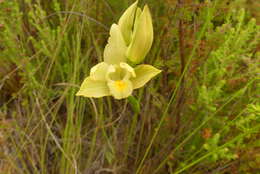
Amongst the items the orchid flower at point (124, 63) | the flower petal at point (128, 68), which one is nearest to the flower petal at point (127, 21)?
the orchid flower at point (124, 63)

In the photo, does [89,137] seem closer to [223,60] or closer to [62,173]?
[62,173]

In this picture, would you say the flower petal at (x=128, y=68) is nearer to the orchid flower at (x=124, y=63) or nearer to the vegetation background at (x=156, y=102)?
the orchid flower at (x=124, y=63)

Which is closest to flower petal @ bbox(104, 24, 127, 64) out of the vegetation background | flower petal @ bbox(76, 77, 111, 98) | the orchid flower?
the orchid flower

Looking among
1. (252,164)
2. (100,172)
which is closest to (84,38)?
(100,172)

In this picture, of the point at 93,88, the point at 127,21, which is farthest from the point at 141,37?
the point at 93,88

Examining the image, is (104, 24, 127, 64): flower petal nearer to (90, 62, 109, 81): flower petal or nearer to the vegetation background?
(90, 62, 109, 81): flower petal

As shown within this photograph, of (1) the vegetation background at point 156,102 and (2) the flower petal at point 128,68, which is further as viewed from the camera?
(1) the vegetation background at point 156,102
